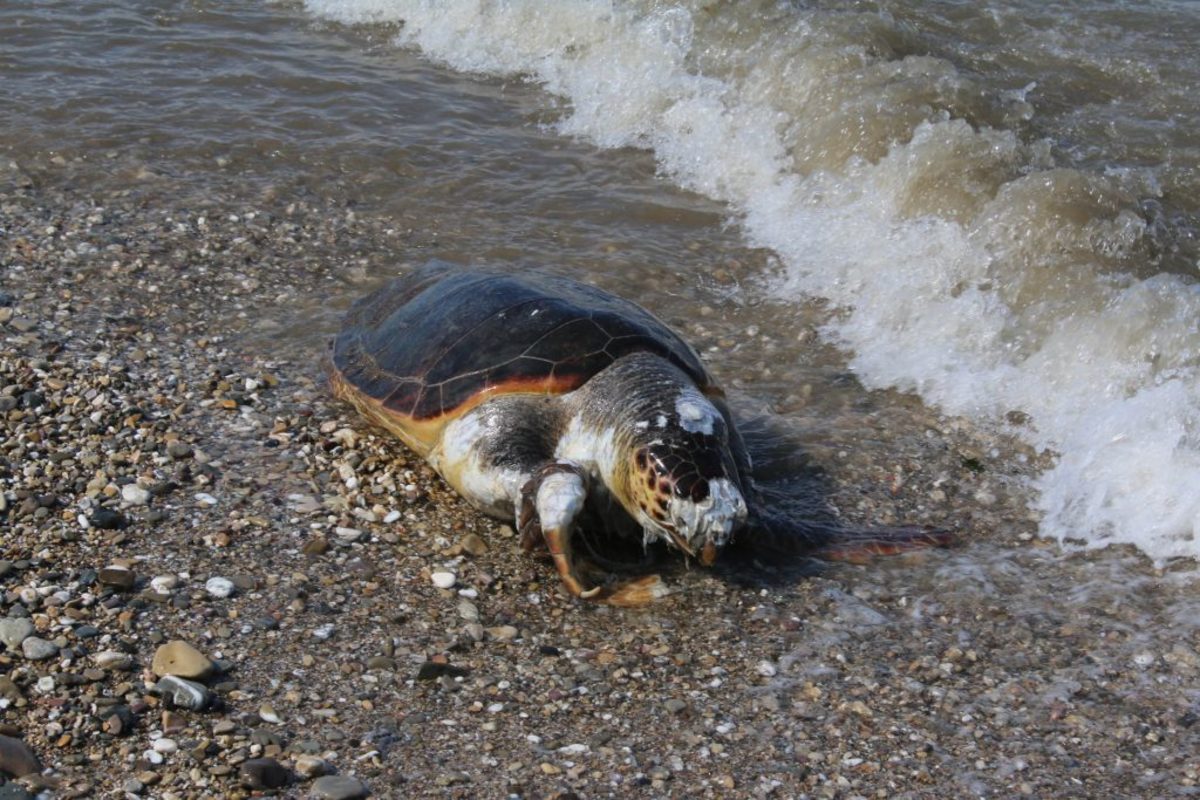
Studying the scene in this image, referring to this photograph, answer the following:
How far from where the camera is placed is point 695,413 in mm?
4297

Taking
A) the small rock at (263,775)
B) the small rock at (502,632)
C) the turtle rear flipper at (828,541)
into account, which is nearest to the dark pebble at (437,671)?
the small rock at (502,632)

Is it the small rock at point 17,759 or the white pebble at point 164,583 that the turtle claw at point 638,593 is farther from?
the small rock at point 17,759

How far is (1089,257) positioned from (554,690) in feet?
14.9

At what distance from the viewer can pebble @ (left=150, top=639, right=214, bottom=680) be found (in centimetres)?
354

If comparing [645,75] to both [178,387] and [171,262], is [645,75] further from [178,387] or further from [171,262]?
[178,387]

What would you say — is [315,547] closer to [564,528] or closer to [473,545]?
[473,545]

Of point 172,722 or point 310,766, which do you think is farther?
point 172,722

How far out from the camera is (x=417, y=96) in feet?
30.6

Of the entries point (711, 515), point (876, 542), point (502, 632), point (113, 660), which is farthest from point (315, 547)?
point (876, 542)

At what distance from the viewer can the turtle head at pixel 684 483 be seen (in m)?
4.04

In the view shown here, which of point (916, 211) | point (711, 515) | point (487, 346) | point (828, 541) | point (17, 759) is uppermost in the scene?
point (916, 211)

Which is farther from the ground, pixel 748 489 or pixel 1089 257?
pixel 1089 257

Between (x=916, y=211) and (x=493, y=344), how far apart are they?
3.85 meters

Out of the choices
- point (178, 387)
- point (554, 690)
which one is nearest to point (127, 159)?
point (178, 387)
